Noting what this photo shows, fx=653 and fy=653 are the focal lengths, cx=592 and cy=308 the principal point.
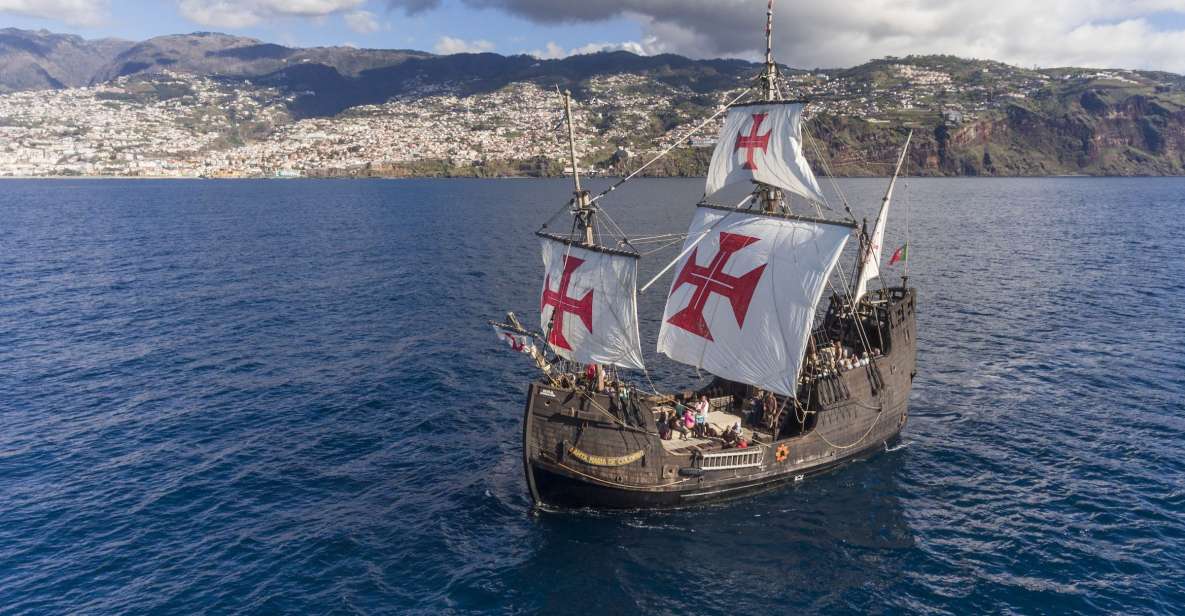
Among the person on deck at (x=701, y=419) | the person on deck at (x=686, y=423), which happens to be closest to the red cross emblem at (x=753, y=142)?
the person on deck at (x=701, y=419)

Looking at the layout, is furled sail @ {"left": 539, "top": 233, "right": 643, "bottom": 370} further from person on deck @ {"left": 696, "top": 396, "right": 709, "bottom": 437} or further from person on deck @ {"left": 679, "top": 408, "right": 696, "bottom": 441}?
person on deck @ {"left": 696, "top": 396, "right": 709, "bottom": 437}

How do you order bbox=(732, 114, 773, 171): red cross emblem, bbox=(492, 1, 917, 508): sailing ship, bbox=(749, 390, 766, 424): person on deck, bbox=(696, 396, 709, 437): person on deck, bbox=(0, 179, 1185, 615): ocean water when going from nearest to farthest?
1. bbox=(0, 179, 1185, 615): ocean water
2. bbox=(492, 1, 917, 508): sailing ship
3. bbox=(696, 396, 709, 437): person on deck
4. bbox=(749, 390, 766, 424): person on deck
5. bbox=(732, 114, 773, 171): red cross emblem

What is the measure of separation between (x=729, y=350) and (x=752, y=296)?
121 inches

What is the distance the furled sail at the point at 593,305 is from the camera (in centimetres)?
2983

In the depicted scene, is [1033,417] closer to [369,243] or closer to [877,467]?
[877,467]

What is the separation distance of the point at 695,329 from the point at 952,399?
1870 cm

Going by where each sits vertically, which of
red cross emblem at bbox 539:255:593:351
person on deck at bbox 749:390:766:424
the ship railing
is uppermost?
red cross emblem at bbox 539:255:593:351

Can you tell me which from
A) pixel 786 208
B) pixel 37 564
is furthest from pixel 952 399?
pixel 37 564

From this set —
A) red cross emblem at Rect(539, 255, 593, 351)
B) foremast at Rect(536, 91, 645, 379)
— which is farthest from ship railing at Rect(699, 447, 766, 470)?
red cross emblem at Rect(539, 255, 593, 351)

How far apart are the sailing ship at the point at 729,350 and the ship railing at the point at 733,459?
7 centimetres

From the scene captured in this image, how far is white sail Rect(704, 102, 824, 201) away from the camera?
35406mm

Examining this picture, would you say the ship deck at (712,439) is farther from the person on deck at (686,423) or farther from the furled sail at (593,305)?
the furled sail at (593,305)

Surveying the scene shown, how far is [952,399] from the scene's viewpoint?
41.2 m

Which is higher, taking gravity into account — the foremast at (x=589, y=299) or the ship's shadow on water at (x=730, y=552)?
the foremast at (x=589, y=299)
